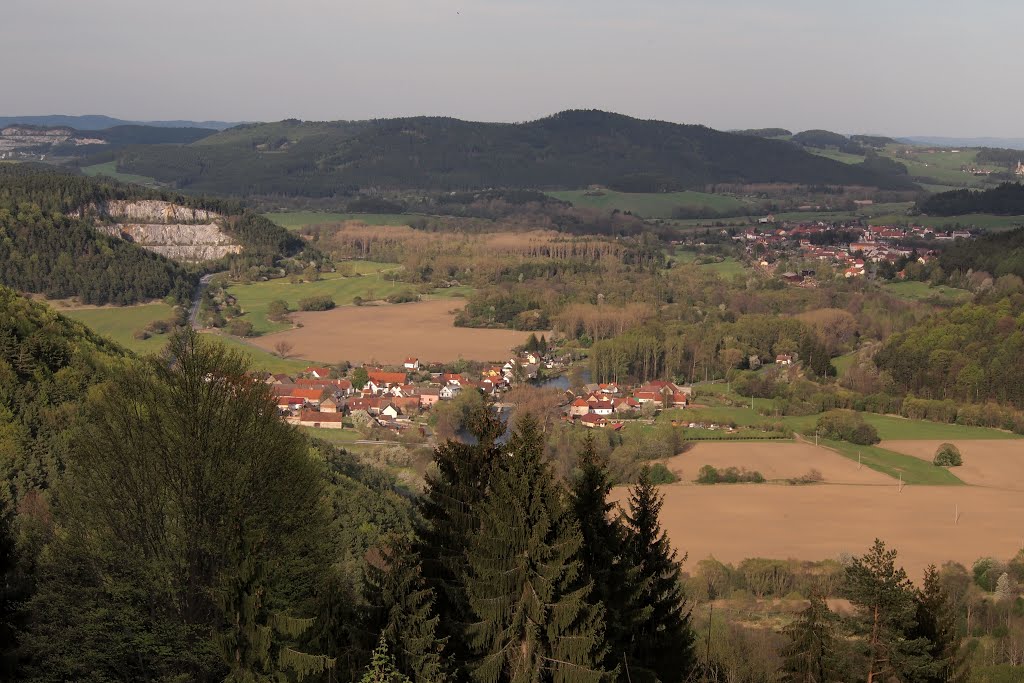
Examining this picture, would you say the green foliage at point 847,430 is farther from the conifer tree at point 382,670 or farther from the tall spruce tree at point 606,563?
the conifer tree at point 382,670

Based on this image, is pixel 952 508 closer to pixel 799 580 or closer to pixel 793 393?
pixel 799 580

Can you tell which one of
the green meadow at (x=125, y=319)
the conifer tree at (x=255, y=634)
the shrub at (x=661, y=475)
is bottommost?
the green meadow at (x=125, y=319)

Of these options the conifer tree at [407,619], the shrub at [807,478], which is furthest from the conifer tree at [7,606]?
the shrub at [807,478]

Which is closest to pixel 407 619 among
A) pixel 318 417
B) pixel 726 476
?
pixel 726 476

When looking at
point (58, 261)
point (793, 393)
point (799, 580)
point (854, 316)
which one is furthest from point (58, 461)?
point (58, 261)

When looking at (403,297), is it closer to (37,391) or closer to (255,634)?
(37,391)

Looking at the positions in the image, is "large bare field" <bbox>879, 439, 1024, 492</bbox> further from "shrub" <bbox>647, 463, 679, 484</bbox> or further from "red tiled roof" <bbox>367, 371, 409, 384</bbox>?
"red tiled roof" <bbox>367, 371, 409, 384</bbox>
